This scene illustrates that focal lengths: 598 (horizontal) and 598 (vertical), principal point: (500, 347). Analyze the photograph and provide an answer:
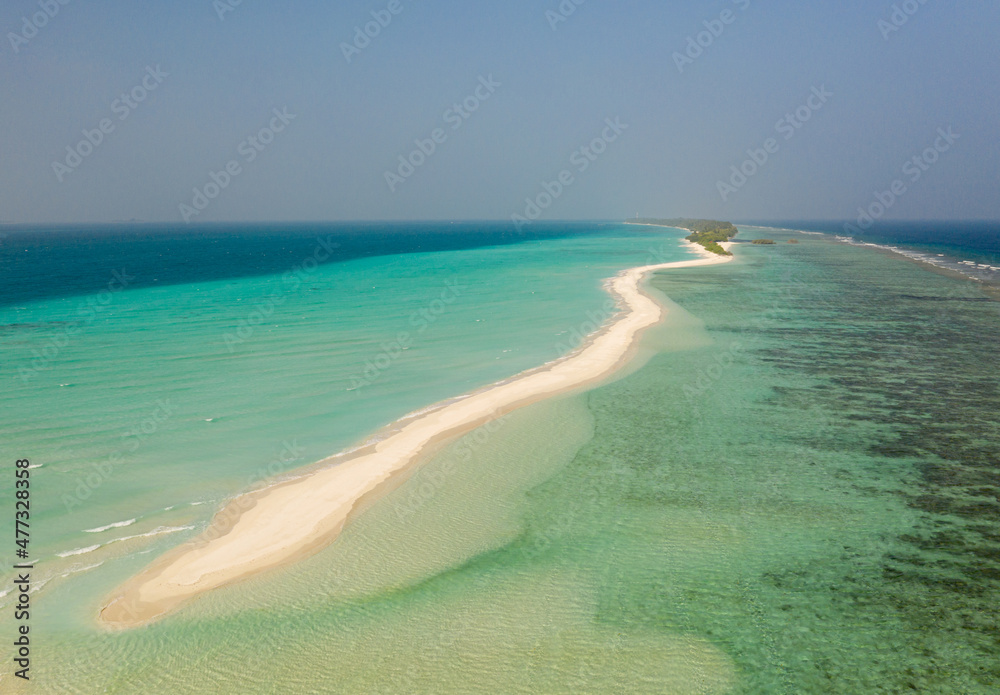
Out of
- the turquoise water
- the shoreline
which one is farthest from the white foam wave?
the shoreline

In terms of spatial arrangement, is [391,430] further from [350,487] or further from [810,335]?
[810,335]

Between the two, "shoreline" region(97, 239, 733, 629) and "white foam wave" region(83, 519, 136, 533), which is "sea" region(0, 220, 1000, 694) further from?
"shoreline" region(97, 239, 733, 629)

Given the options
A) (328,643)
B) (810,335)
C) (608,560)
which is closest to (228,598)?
(328,643)

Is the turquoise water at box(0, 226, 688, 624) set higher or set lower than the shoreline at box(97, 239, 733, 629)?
higher

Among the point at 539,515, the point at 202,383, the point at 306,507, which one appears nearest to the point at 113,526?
the point at 306,507

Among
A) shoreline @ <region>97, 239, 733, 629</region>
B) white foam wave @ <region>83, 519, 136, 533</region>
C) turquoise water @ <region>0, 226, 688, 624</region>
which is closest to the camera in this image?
shoreline @ <region>97, 239, 733, 629</region>

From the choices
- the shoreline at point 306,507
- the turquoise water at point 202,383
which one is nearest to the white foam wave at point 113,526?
the turquoise water at point 202,383

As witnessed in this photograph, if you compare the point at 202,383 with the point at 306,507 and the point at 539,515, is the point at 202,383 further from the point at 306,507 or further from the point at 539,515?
the point at 539,515
